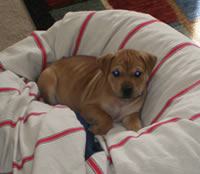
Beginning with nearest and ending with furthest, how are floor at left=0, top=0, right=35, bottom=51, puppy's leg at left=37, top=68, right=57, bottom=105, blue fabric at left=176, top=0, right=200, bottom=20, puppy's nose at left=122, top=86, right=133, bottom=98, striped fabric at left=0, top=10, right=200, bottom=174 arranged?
striped fabric at left=0, top=10, right=200, bottom=174, puppy's nose at left=122, top=86, right=133, bottom=98, puppy's leg at left=37, top=68, right=57, bottom=105, floor at left=0, top=0, right=35, bottom=51, blue fabric at left=176, top=0, right=200, bottom=20

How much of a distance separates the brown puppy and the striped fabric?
0.10m

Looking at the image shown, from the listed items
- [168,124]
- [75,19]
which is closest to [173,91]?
[168,124]

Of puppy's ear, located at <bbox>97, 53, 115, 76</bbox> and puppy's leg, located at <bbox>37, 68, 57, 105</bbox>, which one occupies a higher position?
puppy's ear, located at <bbox>97, 53, 115, 76</bbox>

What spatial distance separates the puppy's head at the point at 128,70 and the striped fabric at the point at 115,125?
5.7 inches

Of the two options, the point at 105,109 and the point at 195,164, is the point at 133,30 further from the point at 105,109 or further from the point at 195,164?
the point at 195,164

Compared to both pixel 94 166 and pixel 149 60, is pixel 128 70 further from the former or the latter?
pixel 94 166

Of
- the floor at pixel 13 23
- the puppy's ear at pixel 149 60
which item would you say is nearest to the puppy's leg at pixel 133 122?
the puppy's ear at pixel 149 60

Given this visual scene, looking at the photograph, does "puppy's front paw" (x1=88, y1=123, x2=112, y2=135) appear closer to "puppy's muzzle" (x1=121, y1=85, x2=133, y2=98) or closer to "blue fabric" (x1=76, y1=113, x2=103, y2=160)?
"blue fabric" (x1=76, y1=113, x2=103, y2=160)

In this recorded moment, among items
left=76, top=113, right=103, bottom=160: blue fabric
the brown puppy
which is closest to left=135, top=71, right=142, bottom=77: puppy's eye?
the brown puppy

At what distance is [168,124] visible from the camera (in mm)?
1284

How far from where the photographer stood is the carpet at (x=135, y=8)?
3070 millimetres

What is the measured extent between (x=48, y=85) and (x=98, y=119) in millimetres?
559

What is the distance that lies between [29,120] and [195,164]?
0.99m

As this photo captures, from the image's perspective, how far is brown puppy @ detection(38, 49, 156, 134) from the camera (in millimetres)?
1709
